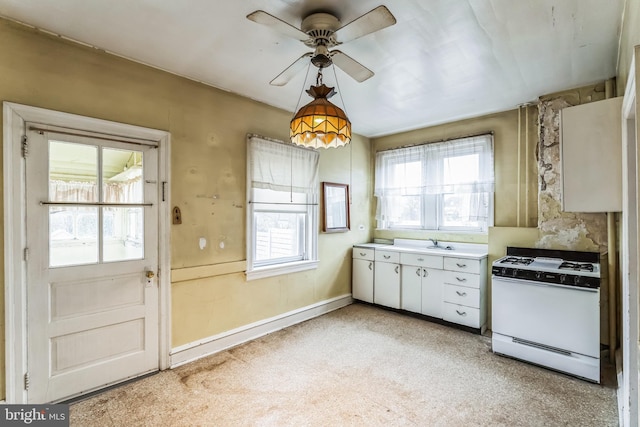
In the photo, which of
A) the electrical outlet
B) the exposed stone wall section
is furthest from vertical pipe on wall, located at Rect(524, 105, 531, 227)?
the electrical outlet

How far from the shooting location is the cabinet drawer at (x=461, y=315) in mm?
3428

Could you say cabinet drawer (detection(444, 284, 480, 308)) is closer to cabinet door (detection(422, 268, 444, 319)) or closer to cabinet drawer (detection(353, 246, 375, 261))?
cabinet door (detection(422, 268, 444, 319))

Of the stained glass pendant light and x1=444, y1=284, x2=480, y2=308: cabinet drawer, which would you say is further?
x1=444, y1=284, x2=480, y2=308: cabinet drawer

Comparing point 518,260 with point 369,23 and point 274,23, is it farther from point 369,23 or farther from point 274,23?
point 274,23

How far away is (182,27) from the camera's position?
2.06 metres

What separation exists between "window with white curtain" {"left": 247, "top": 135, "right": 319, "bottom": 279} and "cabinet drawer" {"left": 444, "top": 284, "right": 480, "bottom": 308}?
5.47 feet

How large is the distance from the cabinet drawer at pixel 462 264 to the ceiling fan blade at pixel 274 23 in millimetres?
2888

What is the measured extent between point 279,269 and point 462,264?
7.00 feet

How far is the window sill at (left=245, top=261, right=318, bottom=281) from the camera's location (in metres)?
3.31

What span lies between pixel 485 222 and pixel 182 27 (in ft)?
12.3

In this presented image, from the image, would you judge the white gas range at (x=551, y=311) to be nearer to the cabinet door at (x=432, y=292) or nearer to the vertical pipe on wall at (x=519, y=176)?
the vertical pipe on wall at (x=519, y=176)

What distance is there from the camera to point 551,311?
2.63 m

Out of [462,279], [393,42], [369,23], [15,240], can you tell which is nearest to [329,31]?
[369,23]

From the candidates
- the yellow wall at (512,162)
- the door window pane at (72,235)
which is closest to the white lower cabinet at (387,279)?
the yellow wall at (512,162)
